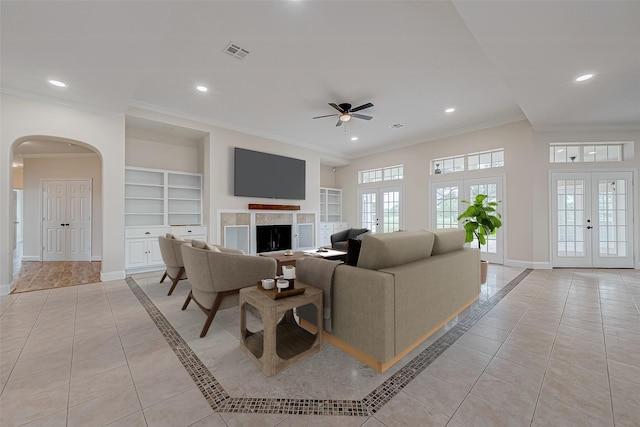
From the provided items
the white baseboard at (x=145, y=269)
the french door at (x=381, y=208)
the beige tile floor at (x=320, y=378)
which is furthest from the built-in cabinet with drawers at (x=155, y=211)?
the french door at (x=381, y=208)

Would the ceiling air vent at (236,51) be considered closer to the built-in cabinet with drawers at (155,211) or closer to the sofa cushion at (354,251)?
the sofa cushion at (354,251)

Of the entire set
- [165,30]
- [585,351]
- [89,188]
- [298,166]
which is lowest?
[585,351]

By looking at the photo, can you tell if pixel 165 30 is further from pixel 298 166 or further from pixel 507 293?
pixel 507 293

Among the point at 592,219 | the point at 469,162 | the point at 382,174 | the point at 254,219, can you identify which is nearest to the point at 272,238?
the point at 254,219

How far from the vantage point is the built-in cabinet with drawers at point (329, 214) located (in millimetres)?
7953

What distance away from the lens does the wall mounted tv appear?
572 cm

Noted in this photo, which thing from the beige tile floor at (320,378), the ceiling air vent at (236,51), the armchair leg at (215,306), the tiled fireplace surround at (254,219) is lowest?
the beige tile floor at (320,378)

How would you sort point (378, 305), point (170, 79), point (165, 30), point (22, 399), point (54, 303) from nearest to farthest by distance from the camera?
point (22, 399) < point (378, 305) < point (165, 30) < point (54, 303) < point (170, 79)

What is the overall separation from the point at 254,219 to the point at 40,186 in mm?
5323

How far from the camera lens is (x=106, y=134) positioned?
4.24 meters

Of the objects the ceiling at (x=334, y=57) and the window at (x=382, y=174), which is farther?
the window at (x=382, y=174)

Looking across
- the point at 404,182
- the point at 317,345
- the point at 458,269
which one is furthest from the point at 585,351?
the point at 404,182

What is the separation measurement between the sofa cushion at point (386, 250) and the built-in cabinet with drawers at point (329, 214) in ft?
17.9

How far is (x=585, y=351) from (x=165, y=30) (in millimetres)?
4703
